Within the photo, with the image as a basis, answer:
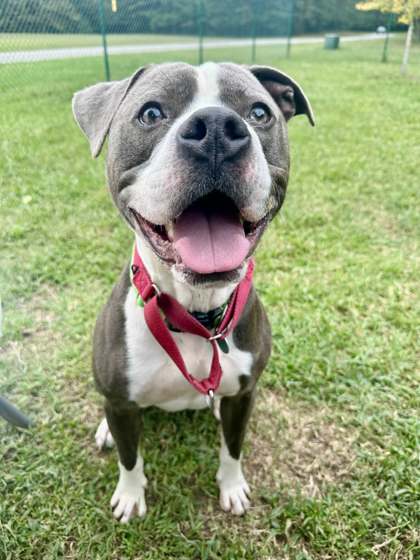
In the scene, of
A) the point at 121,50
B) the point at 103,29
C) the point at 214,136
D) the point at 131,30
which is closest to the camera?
the point at 214,136

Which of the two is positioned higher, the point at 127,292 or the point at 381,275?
the point at 127,292

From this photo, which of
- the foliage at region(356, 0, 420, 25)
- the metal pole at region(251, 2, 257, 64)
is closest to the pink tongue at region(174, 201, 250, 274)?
the foliage at region(356, 0, 420, 25)

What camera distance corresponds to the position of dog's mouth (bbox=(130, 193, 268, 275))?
1.52 meters

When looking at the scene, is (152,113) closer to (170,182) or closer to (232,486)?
(170,182)

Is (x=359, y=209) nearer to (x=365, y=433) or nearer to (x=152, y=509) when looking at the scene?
(x=365, y=433)

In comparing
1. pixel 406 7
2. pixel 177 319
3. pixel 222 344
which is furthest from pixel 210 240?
pixel 406 7

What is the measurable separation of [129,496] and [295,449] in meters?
0.87

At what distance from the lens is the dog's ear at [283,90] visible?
80.6 inches

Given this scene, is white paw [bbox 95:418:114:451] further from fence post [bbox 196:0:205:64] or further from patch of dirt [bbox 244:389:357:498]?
fence post [bbox 196:0:205:64]

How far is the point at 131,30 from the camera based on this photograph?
33.8 feet

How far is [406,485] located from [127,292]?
1.59 m

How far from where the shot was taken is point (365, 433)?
259 centimetres

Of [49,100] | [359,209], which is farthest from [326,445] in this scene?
[49,100]

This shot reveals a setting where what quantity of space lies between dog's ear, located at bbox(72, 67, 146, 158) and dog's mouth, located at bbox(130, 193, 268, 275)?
1.42 feet
